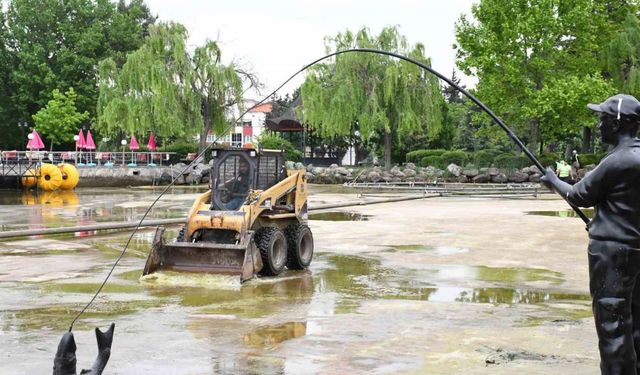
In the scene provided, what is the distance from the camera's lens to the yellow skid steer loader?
1066cm

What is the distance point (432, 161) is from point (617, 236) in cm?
4199

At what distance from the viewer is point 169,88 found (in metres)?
43.7

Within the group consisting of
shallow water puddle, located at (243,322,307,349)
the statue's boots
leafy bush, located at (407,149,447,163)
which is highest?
leafy bush, located at (407,149,447,163)

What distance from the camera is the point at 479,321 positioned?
26.8 ft

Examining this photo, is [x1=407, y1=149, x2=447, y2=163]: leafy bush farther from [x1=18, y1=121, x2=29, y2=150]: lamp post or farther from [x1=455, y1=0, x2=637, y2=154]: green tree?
[x1=18, y1=121, x2=29, y2=150]: lamp post

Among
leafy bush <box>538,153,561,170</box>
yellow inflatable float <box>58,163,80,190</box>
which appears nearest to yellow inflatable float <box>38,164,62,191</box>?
yellow inflatable float <box>58,163,80,190</box>

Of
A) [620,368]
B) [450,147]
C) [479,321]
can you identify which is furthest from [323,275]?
[450,147]

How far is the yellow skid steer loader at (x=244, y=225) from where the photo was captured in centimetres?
1066

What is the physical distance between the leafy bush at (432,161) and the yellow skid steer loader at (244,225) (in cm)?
3383

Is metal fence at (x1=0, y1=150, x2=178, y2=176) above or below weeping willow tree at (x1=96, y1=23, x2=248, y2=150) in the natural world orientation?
below

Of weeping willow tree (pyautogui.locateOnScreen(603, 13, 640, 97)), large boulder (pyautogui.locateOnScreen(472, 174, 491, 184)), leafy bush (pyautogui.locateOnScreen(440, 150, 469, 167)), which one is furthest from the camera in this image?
leafy bush (pyautogui.locateOnScreen(440, 150, 469, 167))

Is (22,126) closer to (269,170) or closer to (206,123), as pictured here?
(206,123)

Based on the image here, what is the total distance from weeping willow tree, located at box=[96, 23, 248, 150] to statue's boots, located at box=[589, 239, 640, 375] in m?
40.4

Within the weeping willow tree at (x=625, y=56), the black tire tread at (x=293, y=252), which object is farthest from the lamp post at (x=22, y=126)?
the black tire tread at (x=293, y=252)
